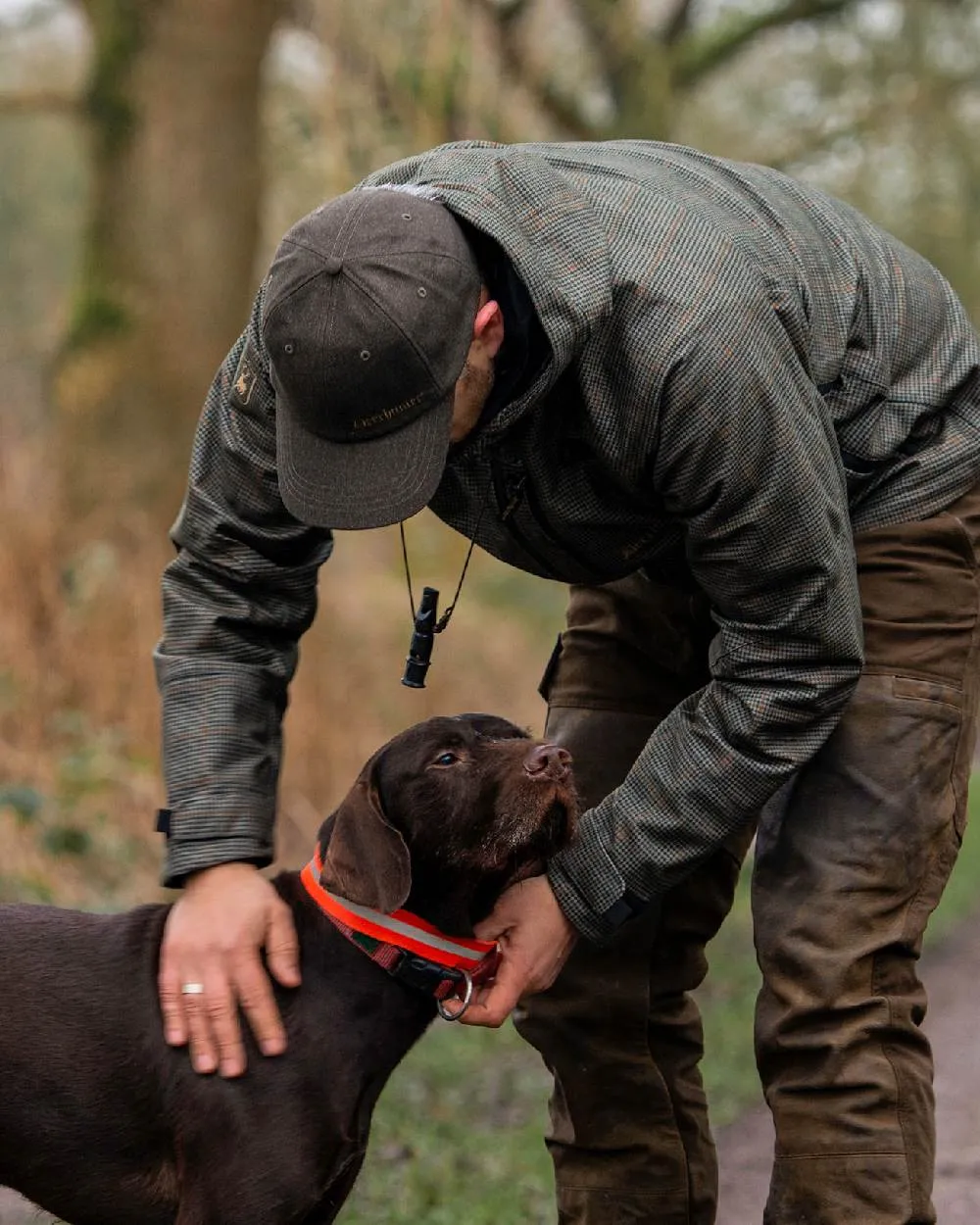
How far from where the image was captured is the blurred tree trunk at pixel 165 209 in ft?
28.5

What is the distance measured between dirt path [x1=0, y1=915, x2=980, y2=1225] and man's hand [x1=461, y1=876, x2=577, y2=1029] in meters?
1.58

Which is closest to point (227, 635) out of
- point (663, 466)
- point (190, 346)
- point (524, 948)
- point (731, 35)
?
point (524, 948)

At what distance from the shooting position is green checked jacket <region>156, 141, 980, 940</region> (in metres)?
2.75

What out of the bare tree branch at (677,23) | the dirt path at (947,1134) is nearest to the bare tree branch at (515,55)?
the bare tree branch at (677,23)

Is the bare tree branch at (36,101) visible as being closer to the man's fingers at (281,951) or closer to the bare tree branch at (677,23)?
the bare tree branch at (677,23)

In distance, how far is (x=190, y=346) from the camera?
875 cm

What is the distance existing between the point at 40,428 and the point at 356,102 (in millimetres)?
3295

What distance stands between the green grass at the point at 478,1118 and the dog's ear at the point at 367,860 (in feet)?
4.61

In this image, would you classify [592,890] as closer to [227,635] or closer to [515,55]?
[227,635]

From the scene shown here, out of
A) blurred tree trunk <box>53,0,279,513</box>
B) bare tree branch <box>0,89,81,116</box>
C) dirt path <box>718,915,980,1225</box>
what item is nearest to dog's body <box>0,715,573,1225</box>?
dirt path <box>718,915,980,1225</box>

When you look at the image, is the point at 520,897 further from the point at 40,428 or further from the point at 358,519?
the point at 40,428

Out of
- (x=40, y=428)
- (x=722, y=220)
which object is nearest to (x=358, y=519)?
(x=722, y=220)

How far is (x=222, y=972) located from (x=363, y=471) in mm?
1067

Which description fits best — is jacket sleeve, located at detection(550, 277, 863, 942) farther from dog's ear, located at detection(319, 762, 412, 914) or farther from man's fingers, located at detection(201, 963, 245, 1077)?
man's fingers, located at detection(201, 963, 245, 1077)
